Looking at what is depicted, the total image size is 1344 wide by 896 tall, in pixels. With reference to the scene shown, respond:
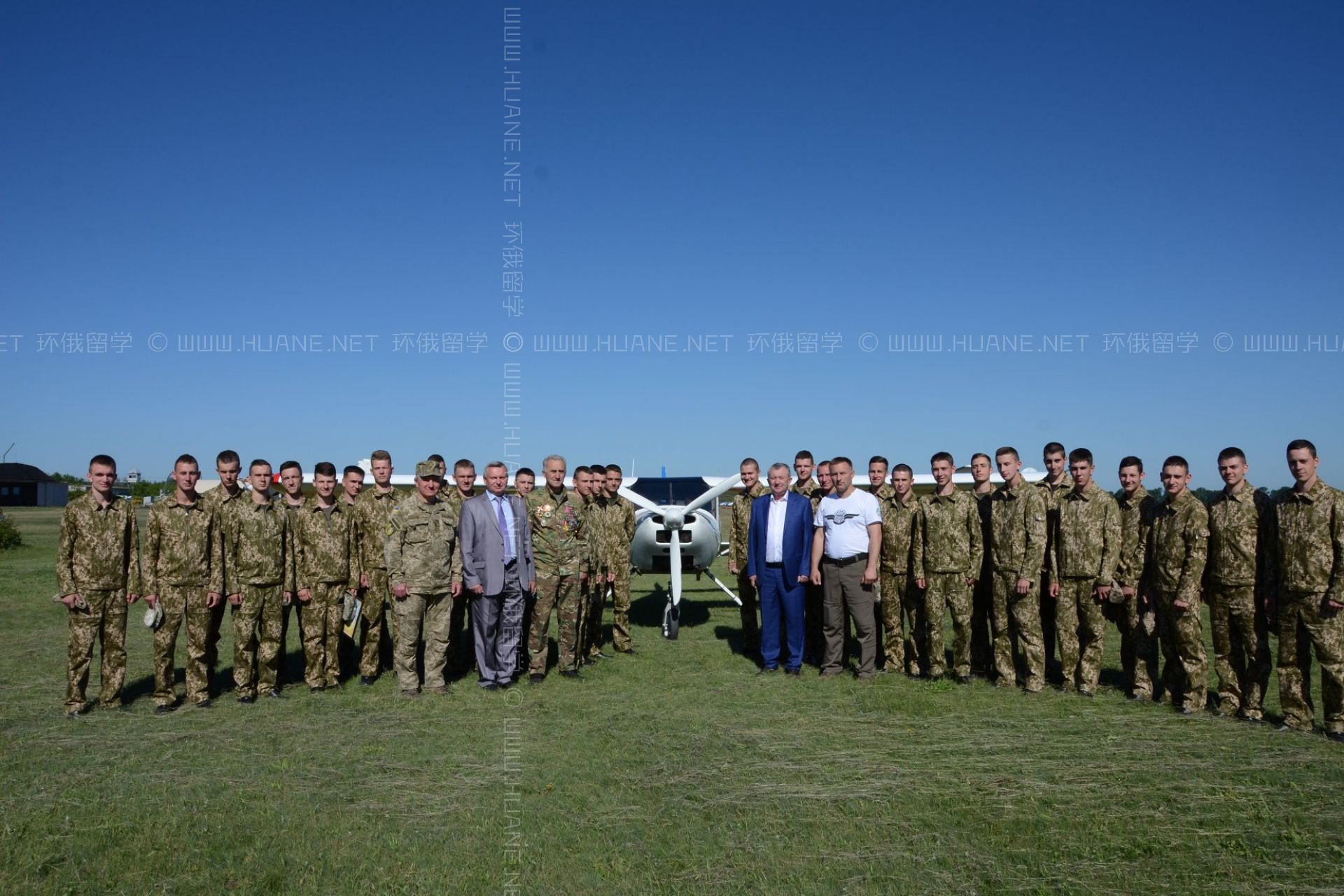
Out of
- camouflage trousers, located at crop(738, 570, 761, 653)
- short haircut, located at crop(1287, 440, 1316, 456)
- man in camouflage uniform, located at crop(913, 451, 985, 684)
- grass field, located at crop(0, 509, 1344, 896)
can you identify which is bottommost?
grass field, located at crop(0, 509, 1344, 896)

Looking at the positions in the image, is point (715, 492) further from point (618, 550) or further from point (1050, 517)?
point (1050, 517)

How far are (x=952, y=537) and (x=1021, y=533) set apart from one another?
1.89 ft

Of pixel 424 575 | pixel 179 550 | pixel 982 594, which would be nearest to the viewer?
pixel 179 550

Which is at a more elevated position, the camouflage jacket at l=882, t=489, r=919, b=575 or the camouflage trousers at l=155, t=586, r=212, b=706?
the camouflage jacket at l=882, t=489, r=919, b=575

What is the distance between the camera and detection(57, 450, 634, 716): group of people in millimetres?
6320

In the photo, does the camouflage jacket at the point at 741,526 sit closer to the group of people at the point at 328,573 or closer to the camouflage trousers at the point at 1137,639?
the group of people at the point at 328,573

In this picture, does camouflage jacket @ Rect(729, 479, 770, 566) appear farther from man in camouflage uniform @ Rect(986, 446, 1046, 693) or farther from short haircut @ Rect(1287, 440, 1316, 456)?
short haircut @ Rect(1287, 440, 1316, 456)

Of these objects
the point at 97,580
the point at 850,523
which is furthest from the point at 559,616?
the point at 97,580

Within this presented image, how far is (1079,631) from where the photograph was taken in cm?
686

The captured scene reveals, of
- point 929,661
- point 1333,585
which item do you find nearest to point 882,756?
point 929,661

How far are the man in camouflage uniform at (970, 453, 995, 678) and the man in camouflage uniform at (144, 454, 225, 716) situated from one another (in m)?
6.48

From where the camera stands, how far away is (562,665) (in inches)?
305

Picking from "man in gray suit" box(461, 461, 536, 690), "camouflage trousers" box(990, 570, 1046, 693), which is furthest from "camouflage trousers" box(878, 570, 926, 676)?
"man in gray suit" box(461, 461, 536, 690)

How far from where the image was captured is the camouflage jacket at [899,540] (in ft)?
24.9
